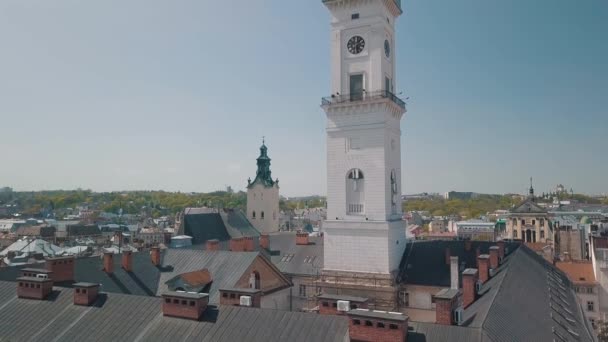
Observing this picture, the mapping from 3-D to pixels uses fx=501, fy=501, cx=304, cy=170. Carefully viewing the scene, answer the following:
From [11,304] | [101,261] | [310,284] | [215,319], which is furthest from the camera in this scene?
[310,284]

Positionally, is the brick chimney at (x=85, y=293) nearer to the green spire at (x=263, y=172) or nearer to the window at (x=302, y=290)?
the window at (x=302, y=290)

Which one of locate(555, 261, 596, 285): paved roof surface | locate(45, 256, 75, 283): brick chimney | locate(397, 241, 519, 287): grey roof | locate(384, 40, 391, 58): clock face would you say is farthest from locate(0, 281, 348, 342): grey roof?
locate(555, 261, 596, 285): paved roof surface

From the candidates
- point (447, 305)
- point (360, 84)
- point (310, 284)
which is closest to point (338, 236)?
point (310, 284)

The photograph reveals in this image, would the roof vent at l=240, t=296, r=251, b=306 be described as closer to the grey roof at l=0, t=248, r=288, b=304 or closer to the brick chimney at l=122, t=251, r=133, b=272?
the grey roof at l=0, t=248, r=288, b=304

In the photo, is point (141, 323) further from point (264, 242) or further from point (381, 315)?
point (264, 242)

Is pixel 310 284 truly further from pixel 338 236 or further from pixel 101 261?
pixel 101 261

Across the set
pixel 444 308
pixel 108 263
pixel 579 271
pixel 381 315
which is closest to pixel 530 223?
pixel 579 271
